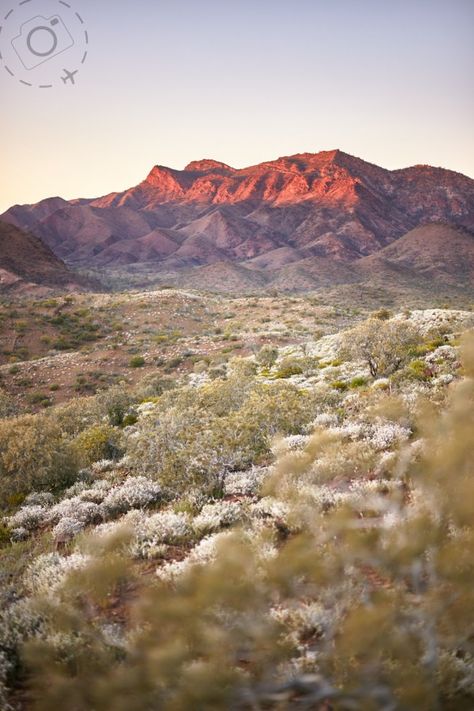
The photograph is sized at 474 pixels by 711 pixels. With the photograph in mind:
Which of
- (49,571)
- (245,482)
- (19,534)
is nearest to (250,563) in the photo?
(49,571)

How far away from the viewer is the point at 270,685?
10.1 feet

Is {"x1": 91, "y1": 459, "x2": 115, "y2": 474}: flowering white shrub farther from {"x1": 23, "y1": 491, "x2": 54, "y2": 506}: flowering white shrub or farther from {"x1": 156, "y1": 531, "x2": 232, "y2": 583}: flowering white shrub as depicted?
{"x1": 156, "y1": 531, "x2": 232, "y2": 583}: flowering white shrub

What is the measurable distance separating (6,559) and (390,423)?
283 inches

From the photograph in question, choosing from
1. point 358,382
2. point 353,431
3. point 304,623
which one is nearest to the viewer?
point 304,623

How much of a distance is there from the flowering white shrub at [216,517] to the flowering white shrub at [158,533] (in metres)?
0.18

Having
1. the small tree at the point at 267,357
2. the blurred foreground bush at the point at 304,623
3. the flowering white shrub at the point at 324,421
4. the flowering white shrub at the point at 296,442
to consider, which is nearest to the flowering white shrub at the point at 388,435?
the flowering white shrub at the point at 296,442

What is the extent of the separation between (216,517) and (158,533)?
89 cm

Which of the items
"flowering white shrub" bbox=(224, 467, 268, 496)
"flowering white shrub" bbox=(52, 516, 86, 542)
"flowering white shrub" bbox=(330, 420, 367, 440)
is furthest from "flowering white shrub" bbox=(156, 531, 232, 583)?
"flowering white shrub" bbox=(330, 420, 367, 440)

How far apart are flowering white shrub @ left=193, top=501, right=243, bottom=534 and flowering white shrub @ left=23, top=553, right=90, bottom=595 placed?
164cm

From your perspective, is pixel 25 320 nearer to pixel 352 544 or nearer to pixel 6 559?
pixel 6 559

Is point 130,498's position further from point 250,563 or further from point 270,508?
point 250,563

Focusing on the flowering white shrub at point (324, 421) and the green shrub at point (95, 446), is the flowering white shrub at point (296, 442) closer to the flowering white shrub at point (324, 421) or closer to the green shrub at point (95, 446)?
the flowering white shrub at point (324, 421)

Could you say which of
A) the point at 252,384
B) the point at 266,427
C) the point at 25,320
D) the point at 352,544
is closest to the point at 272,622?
the point at 352,544

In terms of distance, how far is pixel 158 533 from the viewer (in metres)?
6.22
